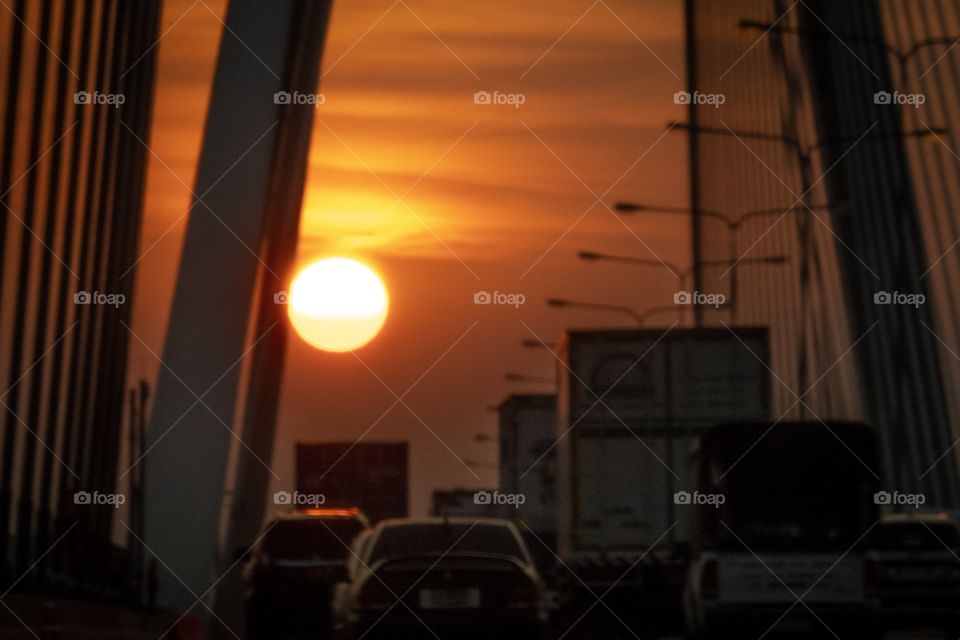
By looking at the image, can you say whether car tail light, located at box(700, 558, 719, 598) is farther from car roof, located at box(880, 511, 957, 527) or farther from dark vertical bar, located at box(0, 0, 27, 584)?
Answer: dark vertical bar, located at box(0, 0, 27, 584)

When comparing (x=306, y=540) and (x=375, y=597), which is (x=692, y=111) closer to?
(x=306, y=540)

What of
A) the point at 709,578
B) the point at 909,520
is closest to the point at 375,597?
the point at 709,578

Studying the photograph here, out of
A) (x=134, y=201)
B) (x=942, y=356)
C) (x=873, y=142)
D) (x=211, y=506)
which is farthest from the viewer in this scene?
(x=873, y=142)

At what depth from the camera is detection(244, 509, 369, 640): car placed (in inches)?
785

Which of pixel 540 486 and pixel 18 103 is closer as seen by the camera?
pixel 18 103

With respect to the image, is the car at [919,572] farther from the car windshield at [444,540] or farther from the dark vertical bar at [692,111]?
the dark vertical bar at [692,111]

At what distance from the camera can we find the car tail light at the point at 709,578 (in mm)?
18609

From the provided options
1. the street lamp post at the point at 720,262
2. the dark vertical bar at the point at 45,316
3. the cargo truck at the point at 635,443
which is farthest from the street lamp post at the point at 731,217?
the dark vertical bar at the point at 45,316

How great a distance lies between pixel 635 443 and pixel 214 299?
17.9ft

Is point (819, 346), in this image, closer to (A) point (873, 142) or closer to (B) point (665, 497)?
(A) point (873, 142)

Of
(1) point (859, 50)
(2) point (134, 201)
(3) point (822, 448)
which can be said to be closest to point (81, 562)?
(2) point (134, 201)

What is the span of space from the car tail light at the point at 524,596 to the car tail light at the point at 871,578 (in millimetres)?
5107

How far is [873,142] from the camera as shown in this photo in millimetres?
31250

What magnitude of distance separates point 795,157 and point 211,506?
14648mm
